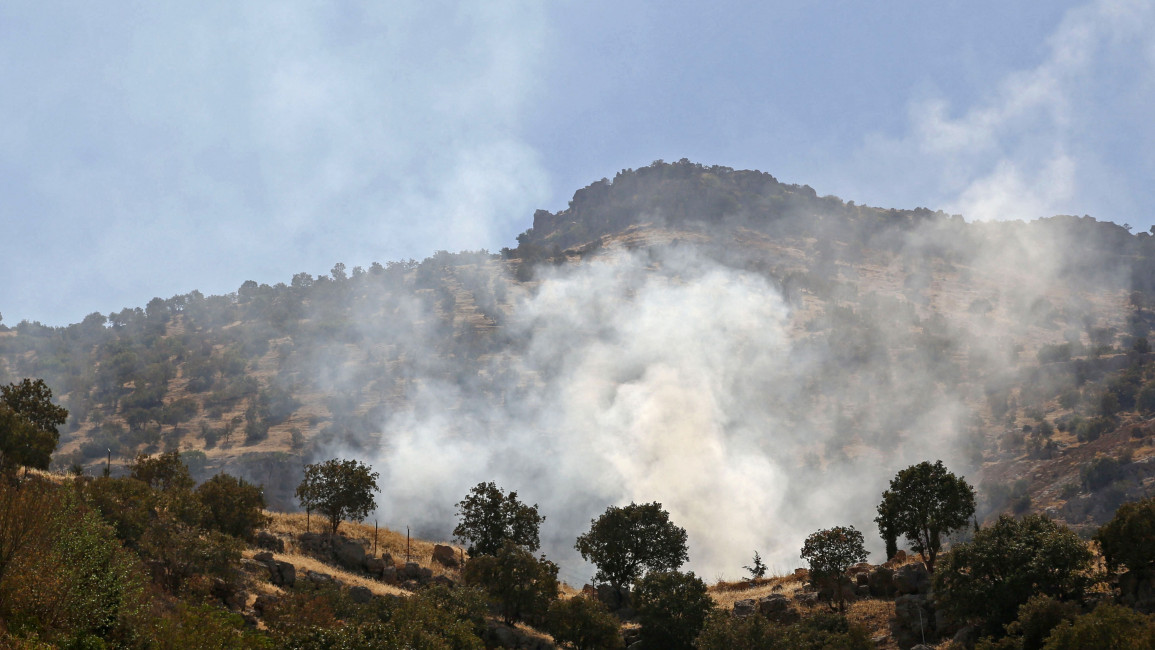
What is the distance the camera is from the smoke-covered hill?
118438 mm

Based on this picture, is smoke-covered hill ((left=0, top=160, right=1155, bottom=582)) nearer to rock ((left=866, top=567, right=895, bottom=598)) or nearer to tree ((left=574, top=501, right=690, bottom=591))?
tree ((left=574, top=501, right=690, bottom=591))

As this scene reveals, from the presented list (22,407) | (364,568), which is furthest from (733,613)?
(22,407)

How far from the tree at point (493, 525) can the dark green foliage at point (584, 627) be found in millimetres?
10505

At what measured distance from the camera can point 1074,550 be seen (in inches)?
1529

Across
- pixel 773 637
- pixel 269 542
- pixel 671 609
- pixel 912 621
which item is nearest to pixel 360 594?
pixel 269 542

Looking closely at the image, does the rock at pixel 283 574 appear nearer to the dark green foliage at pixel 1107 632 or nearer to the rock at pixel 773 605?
the rock at pixel 773 605

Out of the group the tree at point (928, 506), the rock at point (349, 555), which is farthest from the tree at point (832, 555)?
the rock at point (349, 555)

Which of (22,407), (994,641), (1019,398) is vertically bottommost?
(994,641)

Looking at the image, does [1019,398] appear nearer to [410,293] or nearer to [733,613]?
[733,613]

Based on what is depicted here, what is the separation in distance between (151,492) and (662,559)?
1354 inches

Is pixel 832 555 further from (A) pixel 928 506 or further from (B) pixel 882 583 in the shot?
(A) pixel 928 506

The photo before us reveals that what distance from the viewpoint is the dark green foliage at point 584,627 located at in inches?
1842

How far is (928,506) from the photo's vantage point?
4978 centimetres

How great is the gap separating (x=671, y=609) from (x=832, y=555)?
10302 millimetres
